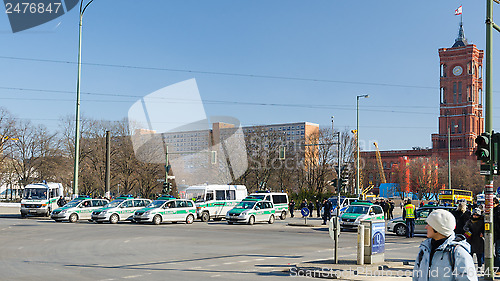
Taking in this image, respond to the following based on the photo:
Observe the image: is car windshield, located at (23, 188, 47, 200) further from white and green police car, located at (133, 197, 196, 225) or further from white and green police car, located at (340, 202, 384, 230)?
white and green police car, located at (340, 202, 384, 230)

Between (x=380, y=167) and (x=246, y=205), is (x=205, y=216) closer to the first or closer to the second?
(x=246, y=205)

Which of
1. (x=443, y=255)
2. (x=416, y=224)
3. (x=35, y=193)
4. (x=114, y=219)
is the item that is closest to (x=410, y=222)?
(x=416, y=224)

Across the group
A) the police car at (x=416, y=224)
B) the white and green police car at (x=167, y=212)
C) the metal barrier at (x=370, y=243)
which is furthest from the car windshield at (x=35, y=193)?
the metal barrier at (x=370, y=243)

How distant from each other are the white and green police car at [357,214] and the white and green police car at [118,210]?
46.9 feet

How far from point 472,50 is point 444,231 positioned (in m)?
131

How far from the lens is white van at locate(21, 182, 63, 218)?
4075cm

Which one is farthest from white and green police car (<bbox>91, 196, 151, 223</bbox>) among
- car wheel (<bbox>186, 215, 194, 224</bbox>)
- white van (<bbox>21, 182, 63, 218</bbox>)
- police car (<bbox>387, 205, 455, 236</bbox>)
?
police car (<bbox>387, 205, 455, 236</bbox>)

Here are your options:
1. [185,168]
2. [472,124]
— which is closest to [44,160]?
[185,168]

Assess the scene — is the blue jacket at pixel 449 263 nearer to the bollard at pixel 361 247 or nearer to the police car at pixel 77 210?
the bollard at pixel 361 247

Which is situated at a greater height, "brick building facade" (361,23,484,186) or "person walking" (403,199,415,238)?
"brick building facade" (361,23,484,186)

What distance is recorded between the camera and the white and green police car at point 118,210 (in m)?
34.8

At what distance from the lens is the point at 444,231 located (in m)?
4.96

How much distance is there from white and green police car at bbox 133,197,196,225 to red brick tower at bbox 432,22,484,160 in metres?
A: 103

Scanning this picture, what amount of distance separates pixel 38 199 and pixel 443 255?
40.7 meters
